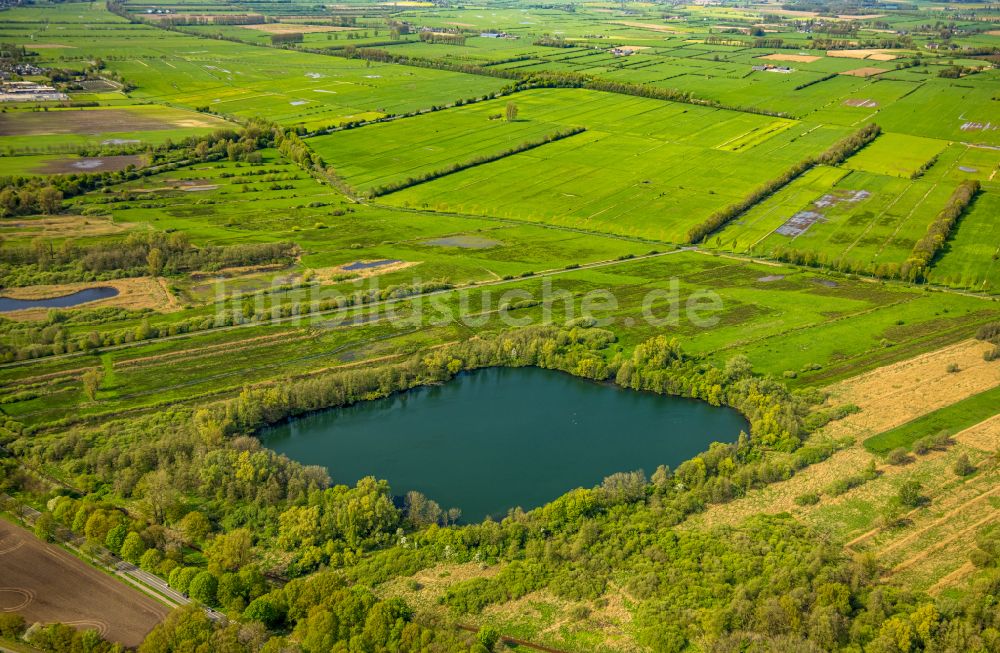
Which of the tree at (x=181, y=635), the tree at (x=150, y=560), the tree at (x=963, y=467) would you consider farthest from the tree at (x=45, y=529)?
the tree at (x=963, y=467)

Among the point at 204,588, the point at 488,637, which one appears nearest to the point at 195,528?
the point at 204,588

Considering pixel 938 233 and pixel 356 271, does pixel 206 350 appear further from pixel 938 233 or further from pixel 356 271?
pixel 938 233

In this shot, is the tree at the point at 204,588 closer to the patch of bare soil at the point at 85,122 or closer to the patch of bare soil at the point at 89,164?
the patch of bare soil at the point at 89,164

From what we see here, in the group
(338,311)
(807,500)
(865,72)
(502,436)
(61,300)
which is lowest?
A: (502,436)

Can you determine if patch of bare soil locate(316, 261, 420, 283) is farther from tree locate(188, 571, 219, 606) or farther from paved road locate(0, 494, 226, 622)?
tree locate(188, 571, 219, 606)

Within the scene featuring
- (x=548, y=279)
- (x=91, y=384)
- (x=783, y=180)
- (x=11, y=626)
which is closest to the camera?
(x=11, y=626)

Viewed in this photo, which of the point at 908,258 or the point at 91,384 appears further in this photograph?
the point at 908,258

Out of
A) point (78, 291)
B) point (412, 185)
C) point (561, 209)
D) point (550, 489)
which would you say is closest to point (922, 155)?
point (561, 209)
